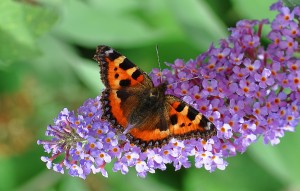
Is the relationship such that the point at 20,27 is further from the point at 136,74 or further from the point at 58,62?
the point at 58,62

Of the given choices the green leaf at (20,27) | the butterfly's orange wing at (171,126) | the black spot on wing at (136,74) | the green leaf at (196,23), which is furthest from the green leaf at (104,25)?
the butterfly's orange wing at (171,126)

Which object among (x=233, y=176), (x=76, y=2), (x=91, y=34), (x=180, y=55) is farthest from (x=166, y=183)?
(x=76, y=2)

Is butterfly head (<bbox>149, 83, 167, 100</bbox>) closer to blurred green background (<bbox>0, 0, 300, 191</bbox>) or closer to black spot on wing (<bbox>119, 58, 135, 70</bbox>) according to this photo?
black spot on wing (<bbox>119, 58, 135, 70</bbox>)

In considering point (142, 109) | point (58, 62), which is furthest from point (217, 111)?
point (58, 62)

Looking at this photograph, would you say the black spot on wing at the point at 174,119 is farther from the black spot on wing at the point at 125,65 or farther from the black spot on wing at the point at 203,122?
the black spot on wing at the point at 125,65

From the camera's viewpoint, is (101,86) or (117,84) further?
(101,86)

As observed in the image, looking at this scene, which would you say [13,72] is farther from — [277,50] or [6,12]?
[277,50]
